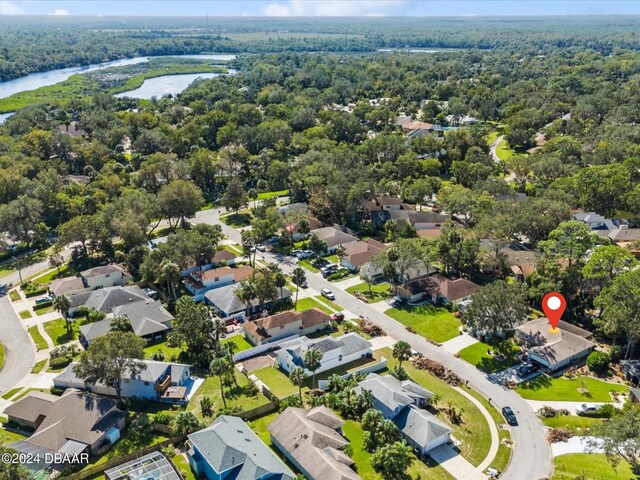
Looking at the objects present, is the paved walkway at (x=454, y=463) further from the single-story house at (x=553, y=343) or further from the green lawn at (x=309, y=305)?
the green lawn at (x=309, y=305)

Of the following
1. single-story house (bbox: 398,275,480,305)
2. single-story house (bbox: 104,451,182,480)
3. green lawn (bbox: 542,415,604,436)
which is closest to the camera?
→ single-story house (bbox: 104,451,182,480)

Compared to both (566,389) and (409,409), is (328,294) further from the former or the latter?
(566,389)

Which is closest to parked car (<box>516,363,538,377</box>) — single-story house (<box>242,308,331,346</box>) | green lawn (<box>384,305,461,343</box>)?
green lawn (<box>384,305,461,343</box>)

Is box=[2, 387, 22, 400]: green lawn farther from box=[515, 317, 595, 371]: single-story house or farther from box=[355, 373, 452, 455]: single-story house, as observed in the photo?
box=[515, 317, 595, 371]: single-story house

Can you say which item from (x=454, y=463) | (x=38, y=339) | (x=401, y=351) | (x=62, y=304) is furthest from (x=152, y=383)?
(x=454, y=463)

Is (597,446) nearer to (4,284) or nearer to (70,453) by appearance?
(70,453)


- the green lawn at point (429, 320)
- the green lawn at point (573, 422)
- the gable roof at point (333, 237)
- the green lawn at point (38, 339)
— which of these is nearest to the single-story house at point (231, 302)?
the green lawn at point (429, 320)
